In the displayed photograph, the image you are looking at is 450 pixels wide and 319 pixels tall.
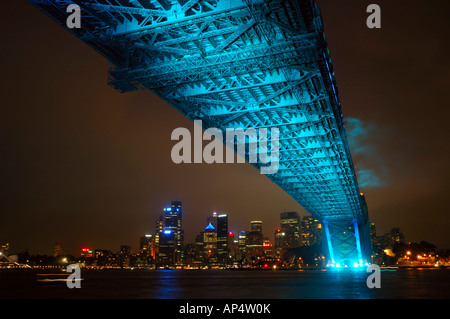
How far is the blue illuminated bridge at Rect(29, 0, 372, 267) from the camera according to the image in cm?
1733

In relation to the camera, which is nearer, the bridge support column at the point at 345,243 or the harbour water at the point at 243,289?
the harbour water at the point at 243,289

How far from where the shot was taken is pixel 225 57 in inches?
792

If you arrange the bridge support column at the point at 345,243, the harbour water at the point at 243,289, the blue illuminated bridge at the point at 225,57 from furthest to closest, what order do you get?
the bridge support column at the point at 345,243 < the harbour water at the point at 243,289 < the blue illuminated bridge at the point at 225,57

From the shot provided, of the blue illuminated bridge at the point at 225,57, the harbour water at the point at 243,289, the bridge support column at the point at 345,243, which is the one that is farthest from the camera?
the bridge support column at the point at 345,243

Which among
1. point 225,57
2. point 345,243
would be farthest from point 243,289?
point 345,243

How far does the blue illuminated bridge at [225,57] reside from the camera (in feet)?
56.9

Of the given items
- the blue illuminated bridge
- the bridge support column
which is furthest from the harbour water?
the bridge support column

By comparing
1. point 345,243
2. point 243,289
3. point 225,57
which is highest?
point 225,57

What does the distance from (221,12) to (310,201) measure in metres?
52.9

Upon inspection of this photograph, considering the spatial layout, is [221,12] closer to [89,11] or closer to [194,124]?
[89,11]

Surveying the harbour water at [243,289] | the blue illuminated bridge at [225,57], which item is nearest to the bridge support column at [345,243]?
the harbour water at [243,289]

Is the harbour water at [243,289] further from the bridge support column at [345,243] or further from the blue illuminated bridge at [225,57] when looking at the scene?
the bridge support column at [345,243]

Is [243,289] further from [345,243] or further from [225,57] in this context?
[345,243]

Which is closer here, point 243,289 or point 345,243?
point 243,289
